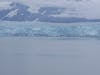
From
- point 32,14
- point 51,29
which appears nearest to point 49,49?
point 51,29

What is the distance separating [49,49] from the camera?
2.12m

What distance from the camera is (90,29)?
6.91 feet

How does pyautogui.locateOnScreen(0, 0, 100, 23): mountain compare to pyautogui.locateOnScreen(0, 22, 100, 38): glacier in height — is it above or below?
above

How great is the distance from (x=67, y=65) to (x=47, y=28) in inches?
12.6

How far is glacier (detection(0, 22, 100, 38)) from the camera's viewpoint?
2111 millimetres

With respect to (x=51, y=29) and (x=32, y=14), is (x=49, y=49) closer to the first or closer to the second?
(x=51, y=29)

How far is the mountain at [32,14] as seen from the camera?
6.97 ft

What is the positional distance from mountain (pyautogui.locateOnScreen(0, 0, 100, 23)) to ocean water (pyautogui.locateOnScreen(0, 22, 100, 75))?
0.13 ft

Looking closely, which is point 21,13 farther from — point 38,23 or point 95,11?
point 95,11

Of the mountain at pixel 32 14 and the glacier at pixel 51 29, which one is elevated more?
the mountain at pixel 32 14

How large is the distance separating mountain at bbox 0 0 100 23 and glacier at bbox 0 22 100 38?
0.03 meters

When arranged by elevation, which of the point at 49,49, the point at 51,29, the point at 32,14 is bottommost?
the point at 49,49

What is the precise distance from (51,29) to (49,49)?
153mm

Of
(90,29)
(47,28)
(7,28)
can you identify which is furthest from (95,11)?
(7,28)
